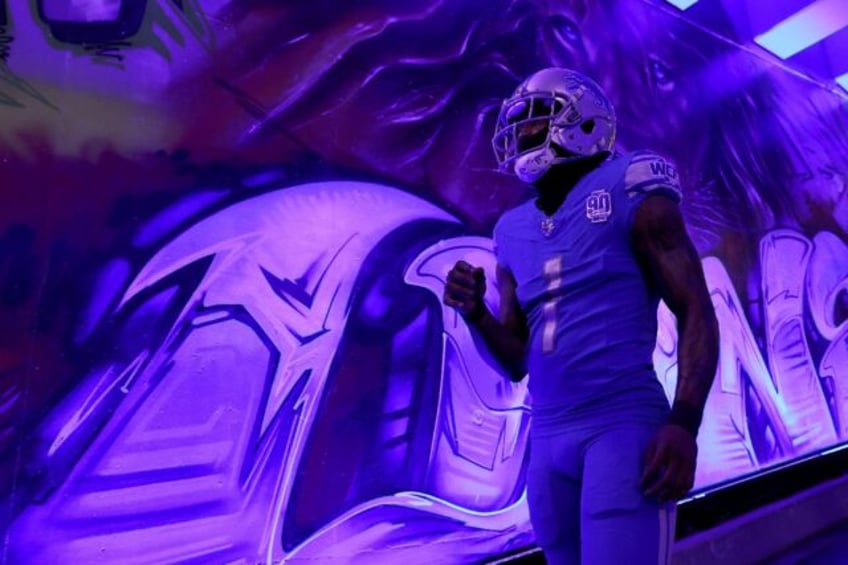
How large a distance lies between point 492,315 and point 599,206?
34 centimetres

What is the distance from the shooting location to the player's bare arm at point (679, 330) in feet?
3.19

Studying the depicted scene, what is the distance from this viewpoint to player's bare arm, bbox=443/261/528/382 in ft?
4.12

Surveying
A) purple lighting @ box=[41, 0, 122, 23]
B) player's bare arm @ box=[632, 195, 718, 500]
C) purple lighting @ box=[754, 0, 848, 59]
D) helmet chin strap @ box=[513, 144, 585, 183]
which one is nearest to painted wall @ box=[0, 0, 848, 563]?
purple lighting @ box=[41, 0, 122, 23]

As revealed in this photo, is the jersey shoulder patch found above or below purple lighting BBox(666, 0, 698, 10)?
below

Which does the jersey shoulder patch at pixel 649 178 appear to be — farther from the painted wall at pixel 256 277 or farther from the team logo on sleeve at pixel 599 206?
the painted wall at pixel 256 277

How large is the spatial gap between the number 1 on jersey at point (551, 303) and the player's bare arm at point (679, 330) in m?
0.17

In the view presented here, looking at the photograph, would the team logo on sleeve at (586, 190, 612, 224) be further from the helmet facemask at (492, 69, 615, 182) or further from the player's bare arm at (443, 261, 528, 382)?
the player's bare arm at (443, 261, 528, 382)

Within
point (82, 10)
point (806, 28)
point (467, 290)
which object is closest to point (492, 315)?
point (467, 290)

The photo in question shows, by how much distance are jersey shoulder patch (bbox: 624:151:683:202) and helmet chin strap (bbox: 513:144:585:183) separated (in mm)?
166

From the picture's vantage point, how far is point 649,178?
1.15 m

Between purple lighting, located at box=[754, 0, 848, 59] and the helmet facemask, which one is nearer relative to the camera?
the helmet facemask

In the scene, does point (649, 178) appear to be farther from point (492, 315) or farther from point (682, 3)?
point (682, 3)

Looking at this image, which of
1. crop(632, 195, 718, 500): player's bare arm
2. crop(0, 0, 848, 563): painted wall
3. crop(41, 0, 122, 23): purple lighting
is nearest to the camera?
crop(632, 195, 718, 500): player's bare arm

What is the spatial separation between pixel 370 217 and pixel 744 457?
2934 millimetres
